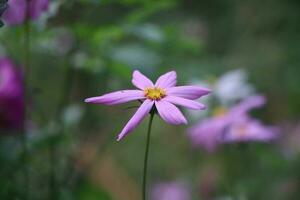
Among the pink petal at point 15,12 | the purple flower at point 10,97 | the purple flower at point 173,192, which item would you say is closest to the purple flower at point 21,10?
the pink petal at point 15,12

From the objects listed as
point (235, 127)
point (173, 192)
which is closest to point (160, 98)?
point (235, 127)

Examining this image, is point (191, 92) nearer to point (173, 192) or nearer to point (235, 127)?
point (235, 127)

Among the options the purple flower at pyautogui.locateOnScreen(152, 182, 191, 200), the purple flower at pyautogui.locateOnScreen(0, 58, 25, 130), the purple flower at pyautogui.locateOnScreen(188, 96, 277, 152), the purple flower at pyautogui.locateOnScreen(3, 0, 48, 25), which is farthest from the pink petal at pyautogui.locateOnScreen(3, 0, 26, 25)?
the purple flower at pyautogui.locateOnScreen(152, 182, 191, 200)

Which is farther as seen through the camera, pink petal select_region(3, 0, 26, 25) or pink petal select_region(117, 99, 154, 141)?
pink petal select_region(3, 0, 26, 25)

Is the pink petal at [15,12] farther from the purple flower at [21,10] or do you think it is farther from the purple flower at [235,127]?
the purple flower at [235,127]

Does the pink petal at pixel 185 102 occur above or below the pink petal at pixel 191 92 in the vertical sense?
below

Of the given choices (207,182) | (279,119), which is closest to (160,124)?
(279,119)

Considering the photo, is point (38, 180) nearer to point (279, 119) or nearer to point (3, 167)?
point (3, 167)

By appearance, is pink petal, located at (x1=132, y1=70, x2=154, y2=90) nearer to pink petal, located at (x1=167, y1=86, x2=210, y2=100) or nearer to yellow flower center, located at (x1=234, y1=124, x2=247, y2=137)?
pink petal, located at (x1=167, y1=86, x2=210, y2=100)
